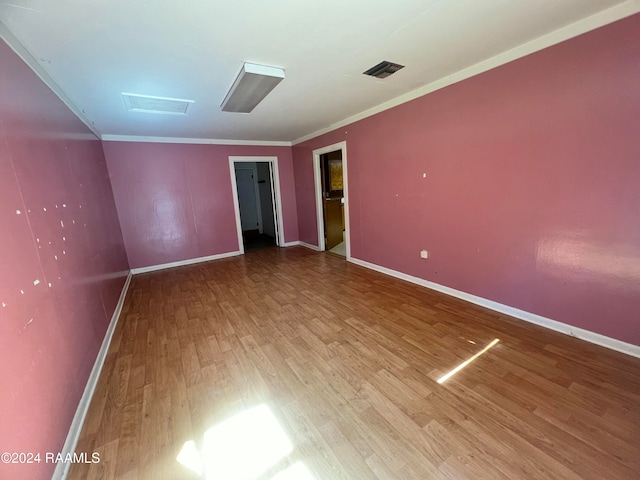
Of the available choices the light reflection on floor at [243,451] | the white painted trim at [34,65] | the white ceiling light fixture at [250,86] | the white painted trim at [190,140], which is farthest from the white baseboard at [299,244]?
the light reflection on floor at [243,451]

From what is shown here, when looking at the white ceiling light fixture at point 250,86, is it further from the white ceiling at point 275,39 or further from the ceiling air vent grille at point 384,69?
the ceiling air vent grille at point 384,69

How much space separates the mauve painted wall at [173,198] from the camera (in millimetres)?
4383

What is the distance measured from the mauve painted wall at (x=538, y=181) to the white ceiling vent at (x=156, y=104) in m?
2.57

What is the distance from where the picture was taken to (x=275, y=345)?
2271 millimetres

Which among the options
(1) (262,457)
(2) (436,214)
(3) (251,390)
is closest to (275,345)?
(3) (251,390)

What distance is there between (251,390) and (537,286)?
2.58 metres

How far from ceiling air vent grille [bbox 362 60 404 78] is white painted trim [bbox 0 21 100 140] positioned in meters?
2.52

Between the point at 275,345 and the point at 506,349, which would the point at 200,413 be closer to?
the point at 275,345

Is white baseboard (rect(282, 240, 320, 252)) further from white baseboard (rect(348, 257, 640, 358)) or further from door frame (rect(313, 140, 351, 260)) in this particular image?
white baseboard (rect(348, 257, 640, 358))

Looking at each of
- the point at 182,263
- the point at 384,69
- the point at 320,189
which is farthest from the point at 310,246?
the point at 384,69

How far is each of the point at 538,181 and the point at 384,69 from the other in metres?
1.69

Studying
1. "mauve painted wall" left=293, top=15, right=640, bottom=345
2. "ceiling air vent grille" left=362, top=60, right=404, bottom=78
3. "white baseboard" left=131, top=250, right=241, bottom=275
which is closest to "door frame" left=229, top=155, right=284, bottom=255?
"white baseboard" left=131, top=250, right=241, bottom=275

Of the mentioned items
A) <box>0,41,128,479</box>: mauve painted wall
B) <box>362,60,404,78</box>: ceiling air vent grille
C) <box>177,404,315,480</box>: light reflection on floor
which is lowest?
<box>177,404,315,480</box>: light reflection on floor

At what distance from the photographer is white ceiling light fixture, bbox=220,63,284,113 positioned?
2221 mm
